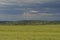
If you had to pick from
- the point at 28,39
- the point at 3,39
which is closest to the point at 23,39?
the point at 28,39

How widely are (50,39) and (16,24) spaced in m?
7.44

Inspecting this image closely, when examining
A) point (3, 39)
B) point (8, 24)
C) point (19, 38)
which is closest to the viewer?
point (3, 39)

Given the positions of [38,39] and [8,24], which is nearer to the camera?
[38,39]

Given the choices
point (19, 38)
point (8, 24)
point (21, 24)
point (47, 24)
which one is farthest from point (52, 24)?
point (19, 38)

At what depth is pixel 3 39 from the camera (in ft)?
27.3

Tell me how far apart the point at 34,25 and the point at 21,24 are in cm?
97

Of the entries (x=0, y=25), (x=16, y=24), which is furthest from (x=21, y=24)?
(x=0, y=25)

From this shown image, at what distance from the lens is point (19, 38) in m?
9.01

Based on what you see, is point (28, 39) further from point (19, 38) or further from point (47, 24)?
point (47, 24)

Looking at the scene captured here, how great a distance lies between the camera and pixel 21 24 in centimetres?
1557

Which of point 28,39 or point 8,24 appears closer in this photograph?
point 28,39

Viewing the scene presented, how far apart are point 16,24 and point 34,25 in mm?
1375

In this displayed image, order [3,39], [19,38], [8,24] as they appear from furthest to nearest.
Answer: [8,24] → [19,38] → [3,39]

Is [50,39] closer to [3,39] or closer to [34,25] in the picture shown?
[3,39]
